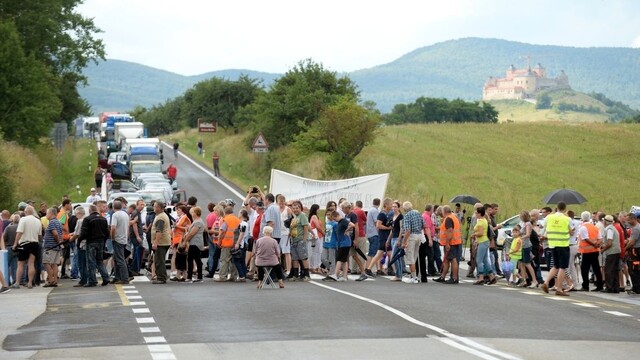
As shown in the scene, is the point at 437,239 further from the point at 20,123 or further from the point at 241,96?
the point at 241,96

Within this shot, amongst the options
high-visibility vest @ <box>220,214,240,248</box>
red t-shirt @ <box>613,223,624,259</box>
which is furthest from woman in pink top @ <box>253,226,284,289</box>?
red t-shirt @ <box>613,223,624,259</box>

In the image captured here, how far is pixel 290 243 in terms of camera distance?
27.2 metres

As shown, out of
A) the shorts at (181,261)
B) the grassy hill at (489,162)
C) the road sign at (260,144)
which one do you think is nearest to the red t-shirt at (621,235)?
the shorts at (181,261)

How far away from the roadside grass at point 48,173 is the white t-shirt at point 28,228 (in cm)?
2100

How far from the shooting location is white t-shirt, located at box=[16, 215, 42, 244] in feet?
84.6

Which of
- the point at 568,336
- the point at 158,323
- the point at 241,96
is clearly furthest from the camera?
the point at 241,96

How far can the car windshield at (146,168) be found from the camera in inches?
2520

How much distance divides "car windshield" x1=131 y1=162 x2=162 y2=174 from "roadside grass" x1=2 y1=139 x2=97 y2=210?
8.81 feet

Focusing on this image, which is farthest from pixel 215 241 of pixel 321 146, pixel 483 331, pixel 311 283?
pixel 321 146

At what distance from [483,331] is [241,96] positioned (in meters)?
110

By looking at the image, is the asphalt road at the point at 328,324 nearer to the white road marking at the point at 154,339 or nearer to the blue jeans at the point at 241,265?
the white road marking at the point at 154,339

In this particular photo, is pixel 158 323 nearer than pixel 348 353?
No

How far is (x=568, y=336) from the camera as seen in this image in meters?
16.5

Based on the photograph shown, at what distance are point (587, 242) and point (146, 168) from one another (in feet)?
134
